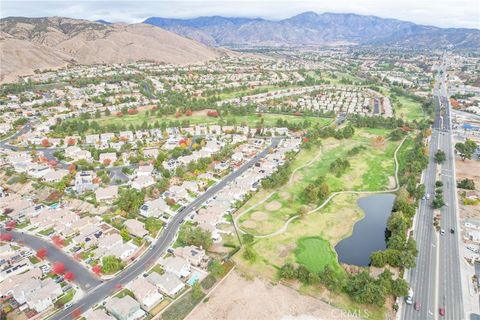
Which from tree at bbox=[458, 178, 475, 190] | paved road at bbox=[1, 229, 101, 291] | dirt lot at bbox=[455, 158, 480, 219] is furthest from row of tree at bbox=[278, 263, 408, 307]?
tree at bbox=[458, 178, 475, 190]

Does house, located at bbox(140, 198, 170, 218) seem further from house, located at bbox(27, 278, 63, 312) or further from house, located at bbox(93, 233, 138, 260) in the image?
house, located at bbox(27, 278, 63, 312)

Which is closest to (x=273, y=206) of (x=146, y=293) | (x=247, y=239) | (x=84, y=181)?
(x=247, y=239)

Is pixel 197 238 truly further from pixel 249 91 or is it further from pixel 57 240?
pixel 249 91

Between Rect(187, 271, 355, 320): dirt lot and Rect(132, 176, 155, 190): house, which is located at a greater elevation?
Rect(132, 176, 155, 190): house

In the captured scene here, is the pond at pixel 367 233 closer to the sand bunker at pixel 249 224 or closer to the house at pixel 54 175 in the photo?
the sand bunker at pixel 249 224

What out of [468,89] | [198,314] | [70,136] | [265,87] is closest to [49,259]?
[198,314]

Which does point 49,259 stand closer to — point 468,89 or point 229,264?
point 229,264
